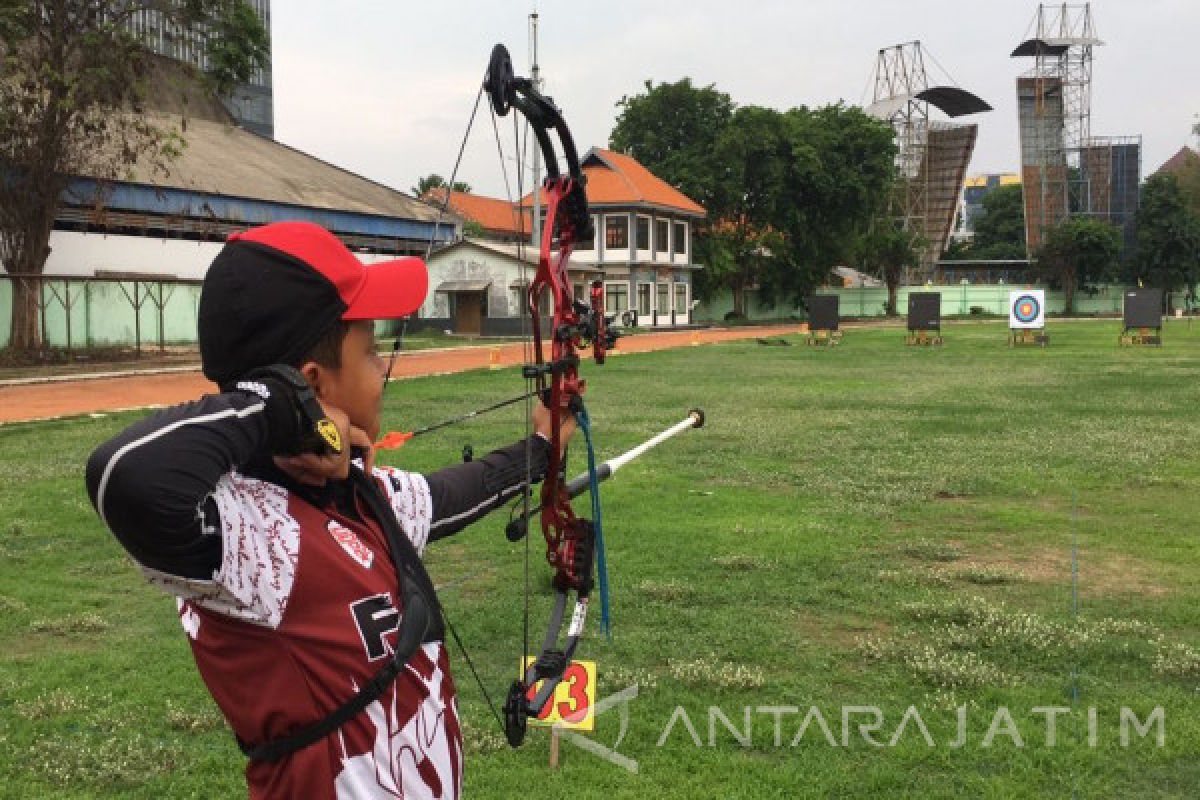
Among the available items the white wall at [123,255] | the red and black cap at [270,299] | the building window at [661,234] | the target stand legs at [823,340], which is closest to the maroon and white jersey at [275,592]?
the red and black cap at [270,299]

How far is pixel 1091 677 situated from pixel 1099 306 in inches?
3075

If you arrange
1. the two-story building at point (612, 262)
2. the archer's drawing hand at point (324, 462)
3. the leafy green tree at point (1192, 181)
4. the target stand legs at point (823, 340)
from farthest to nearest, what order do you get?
1. the leafy green tree at point (1192, 181)
2. the two-story building at point (612, 262)
3. the target stand legs at point (823, 340)
4. the archer's drawing hand at point (324, 462)

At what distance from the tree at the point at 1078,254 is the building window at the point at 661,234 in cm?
3389

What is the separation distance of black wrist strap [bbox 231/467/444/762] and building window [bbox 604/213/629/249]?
49.3 m

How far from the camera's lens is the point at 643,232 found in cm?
5109

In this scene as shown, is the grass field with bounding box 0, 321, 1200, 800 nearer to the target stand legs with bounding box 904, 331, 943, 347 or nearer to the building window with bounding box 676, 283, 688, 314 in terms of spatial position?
the target stand legs with bounding box 904, 331, 943, 347

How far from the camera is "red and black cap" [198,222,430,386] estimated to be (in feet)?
4.87

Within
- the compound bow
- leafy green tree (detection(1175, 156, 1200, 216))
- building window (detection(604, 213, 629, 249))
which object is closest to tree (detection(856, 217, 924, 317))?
building window (detection(604, 213, 629, 249))

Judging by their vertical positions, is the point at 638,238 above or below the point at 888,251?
below

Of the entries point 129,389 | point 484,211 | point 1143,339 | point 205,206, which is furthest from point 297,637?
point 484,211

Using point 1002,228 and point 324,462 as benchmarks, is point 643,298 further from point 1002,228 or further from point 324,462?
point 1002,228

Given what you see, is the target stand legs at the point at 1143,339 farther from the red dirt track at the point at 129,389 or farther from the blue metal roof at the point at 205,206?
the blue metal roof at the point at 205,206

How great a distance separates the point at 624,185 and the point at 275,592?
1997 inches

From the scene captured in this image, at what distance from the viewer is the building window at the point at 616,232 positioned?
165ft
